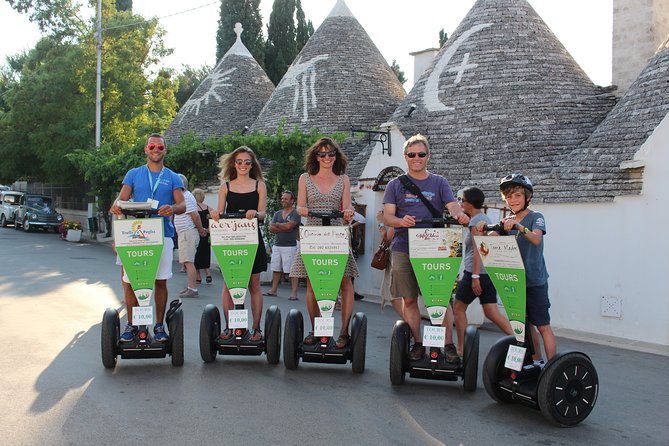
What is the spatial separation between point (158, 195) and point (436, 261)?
2.92 metres

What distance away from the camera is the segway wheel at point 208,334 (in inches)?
266

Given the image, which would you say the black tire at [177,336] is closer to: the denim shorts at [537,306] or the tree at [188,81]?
the denim shorts at [537,306]

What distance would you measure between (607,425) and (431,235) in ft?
6.75

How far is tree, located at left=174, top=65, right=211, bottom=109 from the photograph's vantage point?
5516 cm

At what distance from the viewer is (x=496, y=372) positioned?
18.9ft

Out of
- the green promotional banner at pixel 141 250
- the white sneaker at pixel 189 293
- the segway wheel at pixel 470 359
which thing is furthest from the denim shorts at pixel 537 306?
the white sneaker at pixel 189 293

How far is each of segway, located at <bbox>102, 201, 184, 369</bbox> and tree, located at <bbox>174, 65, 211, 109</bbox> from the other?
48676 millimetres

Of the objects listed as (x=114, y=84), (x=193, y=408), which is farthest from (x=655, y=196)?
(x=114, y=84)

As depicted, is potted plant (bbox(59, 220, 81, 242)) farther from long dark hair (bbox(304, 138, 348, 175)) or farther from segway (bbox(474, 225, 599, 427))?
segway (bbox(474, 225, 599, 427))

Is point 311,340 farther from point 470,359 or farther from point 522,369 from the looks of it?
point 522,369

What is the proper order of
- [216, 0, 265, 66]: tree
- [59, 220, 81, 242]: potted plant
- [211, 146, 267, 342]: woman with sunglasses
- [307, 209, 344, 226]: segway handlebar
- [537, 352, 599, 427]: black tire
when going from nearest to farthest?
[537, 352, 599, 427]: black tire, [307, 209, 344, 226]: segway handlebar, [211, 146, 267, 342]: woman with sunglasses, [59, 220, 81, 242]: potted plant, [216, 0, 265, 66]: tree

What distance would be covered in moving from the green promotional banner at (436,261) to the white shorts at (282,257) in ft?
24.8

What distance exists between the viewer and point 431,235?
239 inches

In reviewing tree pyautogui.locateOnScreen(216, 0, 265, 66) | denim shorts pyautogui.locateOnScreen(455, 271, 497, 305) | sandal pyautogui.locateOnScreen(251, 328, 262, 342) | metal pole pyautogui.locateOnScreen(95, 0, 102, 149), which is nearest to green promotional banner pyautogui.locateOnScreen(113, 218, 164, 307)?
sandal pyautogui.locateOnScreen(251, 328, 262, 342)
